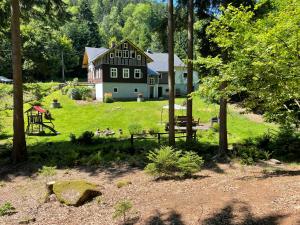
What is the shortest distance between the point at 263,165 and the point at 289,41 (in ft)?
22.6

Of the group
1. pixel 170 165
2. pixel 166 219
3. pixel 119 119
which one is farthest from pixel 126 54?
pixel 166 219

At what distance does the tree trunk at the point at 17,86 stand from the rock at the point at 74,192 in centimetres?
704

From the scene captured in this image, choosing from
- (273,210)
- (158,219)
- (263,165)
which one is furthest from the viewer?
(263,165)

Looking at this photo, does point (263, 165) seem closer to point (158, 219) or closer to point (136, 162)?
point (136, 162)

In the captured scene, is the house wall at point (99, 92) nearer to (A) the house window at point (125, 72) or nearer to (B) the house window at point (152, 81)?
(A) the house window at point (125, 72)

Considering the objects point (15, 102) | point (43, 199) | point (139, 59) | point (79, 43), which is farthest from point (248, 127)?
point (79, 43)

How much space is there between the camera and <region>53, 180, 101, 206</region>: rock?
10.9 m

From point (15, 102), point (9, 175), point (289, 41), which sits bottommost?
point (9, 175)

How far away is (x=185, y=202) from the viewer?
951 cm

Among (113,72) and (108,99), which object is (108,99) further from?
(113,72)

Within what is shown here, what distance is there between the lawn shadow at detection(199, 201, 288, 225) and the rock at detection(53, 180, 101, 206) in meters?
4.31

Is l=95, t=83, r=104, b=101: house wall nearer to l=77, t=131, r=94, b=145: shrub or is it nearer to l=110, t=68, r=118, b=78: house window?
l=110, t=68, r=118, b=78: house window

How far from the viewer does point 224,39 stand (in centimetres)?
1164

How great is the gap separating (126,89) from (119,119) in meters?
18.2
